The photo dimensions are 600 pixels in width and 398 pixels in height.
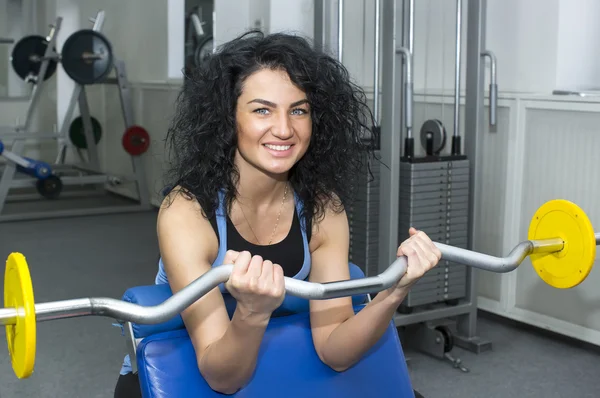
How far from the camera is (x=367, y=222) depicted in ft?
9.07

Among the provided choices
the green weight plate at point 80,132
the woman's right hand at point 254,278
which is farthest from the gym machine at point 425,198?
the green weight plate at point 80,132

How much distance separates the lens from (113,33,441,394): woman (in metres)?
1.31

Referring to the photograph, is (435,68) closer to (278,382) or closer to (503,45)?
(503,45)

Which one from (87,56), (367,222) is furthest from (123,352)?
(87,56)

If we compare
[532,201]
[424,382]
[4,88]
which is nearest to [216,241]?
[424,382]

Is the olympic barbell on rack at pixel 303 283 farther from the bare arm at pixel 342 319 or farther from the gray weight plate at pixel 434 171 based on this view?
the gray weight plate at pixel 434 171

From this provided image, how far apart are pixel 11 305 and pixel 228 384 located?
40cm

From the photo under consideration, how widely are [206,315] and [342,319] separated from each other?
0.27 m

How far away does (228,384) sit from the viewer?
4.23 feet

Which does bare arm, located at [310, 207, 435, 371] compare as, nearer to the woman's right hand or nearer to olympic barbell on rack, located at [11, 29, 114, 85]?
the woman's right hand

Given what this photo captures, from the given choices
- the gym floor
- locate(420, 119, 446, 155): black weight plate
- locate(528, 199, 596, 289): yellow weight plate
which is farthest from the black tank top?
locate(420, 119, 446, 155): black weight plate

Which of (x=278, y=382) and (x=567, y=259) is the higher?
(x=567, y=259)

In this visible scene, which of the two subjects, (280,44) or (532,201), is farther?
(532,201)

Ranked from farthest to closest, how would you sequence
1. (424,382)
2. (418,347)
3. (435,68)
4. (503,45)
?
(435,68) → (503,45) → (418,347) → (424,382)
